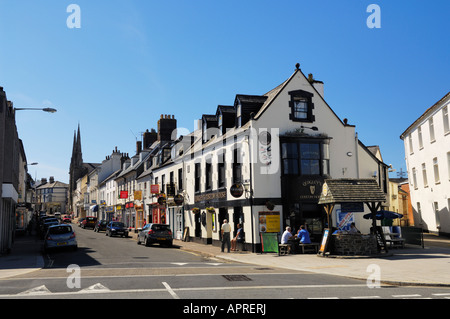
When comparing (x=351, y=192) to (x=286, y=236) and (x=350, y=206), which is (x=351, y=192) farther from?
(x=286, y=236)

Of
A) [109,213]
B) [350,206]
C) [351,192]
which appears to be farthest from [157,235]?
[109,213]

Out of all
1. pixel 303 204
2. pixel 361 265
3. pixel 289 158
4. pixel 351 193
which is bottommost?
pixel 361 265

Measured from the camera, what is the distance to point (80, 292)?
1019 centimetres

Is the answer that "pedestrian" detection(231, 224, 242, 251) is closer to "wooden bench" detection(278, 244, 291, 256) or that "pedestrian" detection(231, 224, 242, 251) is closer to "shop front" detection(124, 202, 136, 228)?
"wooden bench" detection(278, 244, 291, 256)

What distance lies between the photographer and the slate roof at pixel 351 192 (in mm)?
19891

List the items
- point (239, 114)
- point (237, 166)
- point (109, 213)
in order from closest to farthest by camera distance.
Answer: point (237, 166) → point (239, 114) → point (109, 213)

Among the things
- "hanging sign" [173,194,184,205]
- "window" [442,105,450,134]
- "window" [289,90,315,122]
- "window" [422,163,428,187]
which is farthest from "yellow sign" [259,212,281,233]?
"window" [422,163,428,187]

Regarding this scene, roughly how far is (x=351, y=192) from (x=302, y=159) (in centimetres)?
470

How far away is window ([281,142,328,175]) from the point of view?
2402 centimetres

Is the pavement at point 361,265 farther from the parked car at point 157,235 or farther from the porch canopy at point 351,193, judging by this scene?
the parked car at point 157,235

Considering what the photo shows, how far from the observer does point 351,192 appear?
2027 cm

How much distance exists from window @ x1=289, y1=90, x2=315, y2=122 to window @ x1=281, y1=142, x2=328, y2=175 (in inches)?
69.1
